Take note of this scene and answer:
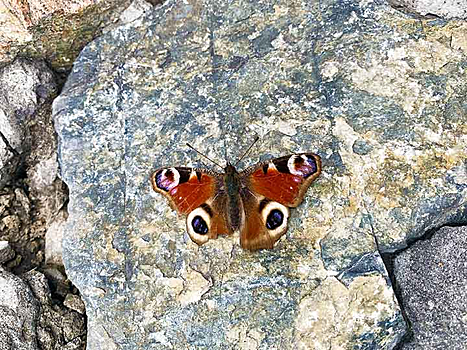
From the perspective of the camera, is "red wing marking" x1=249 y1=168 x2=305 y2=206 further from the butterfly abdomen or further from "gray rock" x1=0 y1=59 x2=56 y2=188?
"gray rock" x1=0 y1=59 x2=56 y2=188

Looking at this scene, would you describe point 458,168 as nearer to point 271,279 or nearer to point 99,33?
point 271,279

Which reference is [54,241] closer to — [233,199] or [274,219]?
[233,199]

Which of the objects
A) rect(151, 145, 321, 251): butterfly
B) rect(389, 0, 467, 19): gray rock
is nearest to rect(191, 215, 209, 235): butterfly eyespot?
rect(151, 145, 321, 251): butterfly

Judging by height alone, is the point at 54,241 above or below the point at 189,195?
below

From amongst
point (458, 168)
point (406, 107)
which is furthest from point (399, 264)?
point (406, 107)

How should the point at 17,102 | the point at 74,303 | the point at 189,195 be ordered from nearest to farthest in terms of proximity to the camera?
the point at 189,195
the point at 74,303
the point at 17,102

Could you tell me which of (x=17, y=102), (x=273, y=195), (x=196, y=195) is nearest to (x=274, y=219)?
(x=273, y=195)

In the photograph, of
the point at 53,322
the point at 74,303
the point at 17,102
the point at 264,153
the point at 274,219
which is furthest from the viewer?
the point at 17,102
